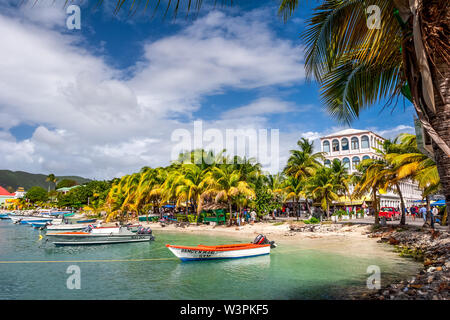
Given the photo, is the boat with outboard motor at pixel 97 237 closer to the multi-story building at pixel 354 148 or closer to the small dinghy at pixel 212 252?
the small dinghy at pixel 212 252

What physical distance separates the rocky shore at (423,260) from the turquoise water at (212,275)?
3.44 ft

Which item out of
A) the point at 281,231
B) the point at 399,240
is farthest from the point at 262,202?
the point at 399,240

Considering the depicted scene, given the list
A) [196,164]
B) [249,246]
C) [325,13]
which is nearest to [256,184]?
[196,164]

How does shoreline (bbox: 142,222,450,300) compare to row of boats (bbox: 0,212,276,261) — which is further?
row of boats (bbox: 0,212,276,261)

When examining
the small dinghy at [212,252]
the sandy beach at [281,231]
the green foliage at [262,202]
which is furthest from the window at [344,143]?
the small dinghy at [212,252]

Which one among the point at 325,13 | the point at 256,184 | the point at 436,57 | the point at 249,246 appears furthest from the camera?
the point at 256,184

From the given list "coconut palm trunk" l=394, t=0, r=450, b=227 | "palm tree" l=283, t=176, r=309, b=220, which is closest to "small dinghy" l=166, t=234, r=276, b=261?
"coconut palm trunk" l=394, t=0, r=450, b=227

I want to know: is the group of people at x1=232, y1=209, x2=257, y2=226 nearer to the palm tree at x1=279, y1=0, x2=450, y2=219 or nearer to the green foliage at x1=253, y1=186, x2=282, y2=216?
the green foliage at x1=253, y1=186, x2=282, y2=216

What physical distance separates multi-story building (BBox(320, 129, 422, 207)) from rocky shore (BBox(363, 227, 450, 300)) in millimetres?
28053

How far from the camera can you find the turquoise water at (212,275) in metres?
10.9

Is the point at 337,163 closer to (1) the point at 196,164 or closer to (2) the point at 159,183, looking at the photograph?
(1) the point at 196,164

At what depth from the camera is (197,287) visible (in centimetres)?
1166

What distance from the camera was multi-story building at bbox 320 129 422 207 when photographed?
48969mm
